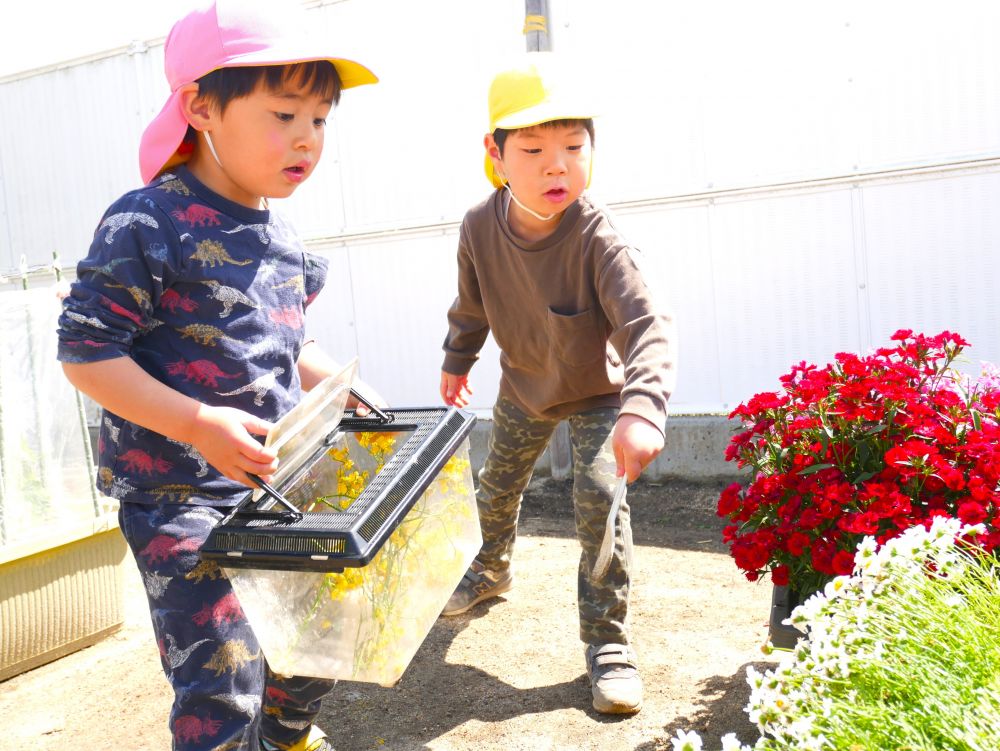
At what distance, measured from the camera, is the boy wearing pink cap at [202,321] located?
174 centimetres

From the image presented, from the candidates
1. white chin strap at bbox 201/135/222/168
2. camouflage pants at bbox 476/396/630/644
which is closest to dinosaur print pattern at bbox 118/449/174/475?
white chin strap at bbox 201/135/222/168

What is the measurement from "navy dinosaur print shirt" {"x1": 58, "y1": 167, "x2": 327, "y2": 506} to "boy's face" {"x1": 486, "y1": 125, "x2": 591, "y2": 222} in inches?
33.6

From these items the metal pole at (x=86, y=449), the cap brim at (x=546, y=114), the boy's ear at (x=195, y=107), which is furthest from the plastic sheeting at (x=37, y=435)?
the cap brim at (x=546, y=114)

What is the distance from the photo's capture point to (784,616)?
2.37 metres

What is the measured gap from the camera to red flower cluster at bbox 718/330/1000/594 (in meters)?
2.10

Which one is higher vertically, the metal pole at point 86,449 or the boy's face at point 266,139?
the boy's face at point 266,139

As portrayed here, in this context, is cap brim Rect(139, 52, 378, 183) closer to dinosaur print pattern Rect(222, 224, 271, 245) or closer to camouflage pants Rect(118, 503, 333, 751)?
dinosaur print pattern Rect(222, 224, 271, 245)

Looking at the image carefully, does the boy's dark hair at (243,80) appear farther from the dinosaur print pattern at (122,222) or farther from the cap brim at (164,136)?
the dinosaur print pattern at (122,222)

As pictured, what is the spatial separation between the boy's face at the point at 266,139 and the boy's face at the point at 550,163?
2.57 feet

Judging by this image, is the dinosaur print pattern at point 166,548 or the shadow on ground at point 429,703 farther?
the shadow on ground at point 429,703

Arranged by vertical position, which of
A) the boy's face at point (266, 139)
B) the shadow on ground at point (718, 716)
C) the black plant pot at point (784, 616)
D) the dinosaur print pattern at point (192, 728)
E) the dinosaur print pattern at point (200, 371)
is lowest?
the shadow on ground at point (718, 716)

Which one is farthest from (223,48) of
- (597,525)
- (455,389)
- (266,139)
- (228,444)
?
(455,389)

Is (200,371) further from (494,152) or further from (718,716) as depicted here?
(718,716)

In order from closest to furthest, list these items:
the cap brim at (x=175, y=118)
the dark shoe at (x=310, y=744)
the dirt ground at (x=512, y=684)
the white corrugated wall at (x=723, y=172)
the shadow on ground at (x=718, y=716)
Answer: the cap brim at (x=175, y=118), the dark shoe at (x=310, y=744), the shadow on ground at (x=718, y=716), the dirt ground at (x=512, y=684), the white corrugated wall at (x=723, y=172)
